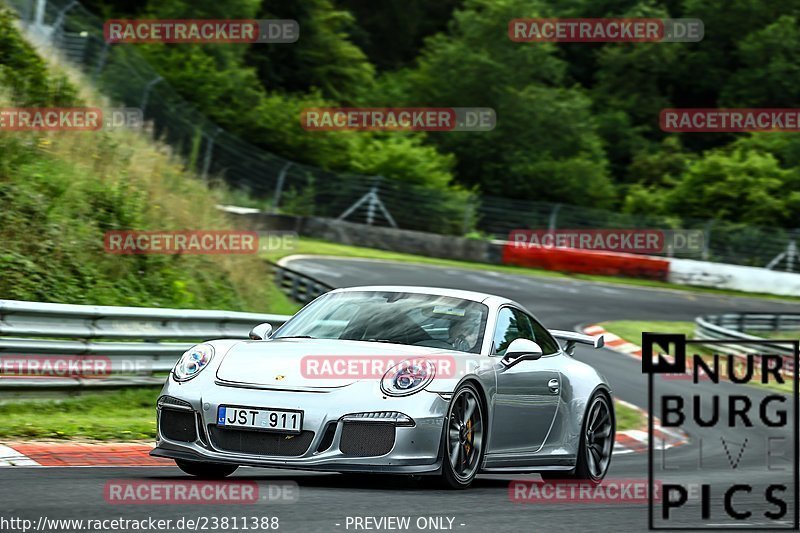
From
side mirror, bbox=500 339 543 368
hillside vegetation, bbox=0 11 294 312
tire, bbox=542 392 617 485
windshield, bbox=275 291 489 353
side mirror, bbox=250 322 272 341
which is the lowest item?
tire, bbox=542 392 617 485

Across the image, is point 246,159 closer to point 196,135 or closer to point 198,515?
point 196,135

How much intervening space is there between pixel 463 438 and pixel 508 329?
135 cm

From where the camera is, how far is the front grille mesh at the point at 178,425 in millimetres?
7105

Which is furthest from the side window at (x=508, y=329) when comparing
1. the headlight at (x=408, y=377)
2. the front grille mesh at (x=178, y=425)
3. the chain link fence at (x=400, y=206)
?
the chain link fence at (x=400, y=206)

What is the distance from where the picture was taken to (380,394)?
701cm

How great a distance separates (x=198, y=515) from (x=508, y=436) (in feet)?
9.11

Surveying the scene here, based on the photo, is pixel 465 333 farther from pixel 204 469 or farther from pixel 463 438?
pixel 204 469

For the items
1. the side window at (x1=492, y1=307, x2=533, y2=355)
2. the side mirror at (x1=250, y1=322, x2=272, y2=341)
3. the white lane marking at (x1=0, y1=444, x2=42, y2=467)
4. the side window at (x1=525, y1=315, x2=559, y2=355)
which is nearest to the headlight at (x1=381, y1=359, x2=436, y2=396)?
the side window at (x1=492, y1=307, x2=533, y2=355)

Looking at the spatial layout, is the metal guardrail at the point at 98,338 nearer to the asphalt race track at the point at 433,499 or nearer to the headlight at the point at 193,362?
the asphalt race track at the point at 433,499

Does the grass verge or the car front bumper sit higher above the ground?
the car front bumper

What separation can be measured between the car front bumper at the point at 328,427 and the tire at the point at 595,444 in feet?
7.41

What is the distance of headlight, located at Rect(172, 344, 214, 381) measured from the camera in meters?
7.37

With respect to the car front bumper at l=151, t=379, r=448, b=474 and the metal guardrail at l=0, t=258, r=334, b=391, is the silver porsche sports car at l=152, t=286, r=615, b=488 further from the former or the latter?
the metal guardrail at l=0, t=258, r=334, b=391

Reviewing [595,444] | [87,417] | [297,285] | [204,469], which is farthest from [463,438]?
[297,285]
